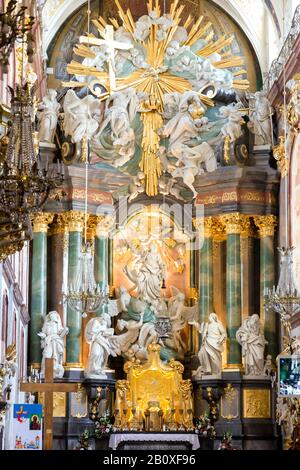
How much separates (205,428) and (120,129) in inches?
364

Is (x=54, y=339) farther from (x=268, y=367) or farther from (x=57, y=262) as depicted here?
(x=268, y=367)

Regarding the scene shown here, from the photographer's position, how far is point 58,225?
32.7 meters

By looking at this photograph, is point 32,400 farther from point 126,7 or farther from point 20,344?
point 126,7

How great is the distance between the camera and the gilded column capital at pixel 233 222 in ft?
105

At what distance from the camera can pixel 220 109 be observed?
108ft

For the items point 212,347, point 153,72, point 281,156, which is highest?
point 153,72

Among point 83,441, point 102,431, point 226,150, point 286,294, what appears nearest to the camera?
point 286,294

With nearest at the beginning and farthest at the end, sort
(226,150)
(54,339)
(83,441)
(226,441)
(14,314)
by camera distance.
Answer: (14,314), (226,441), (83,441), (54,339), (226,150)

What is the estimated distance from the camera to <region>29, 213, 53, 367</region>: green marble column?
3152cm

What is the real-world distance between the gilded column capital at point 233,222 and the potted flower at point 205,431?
5.45m

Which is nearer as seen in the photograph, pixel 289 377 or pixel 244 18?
pixel 289 377

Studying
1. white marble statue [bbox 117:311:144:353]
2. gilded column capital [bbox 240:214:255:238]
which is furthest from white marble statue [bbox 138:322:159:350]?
gilded column capital [bbox 240:214:255:238]

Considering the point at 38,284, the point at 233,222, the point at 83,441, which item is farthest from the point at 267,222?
the point at 83,441
